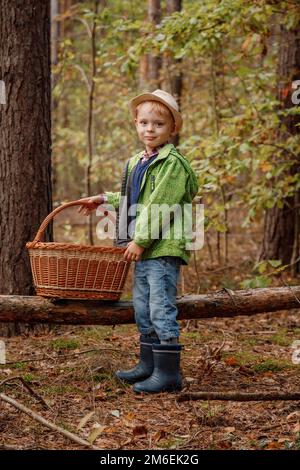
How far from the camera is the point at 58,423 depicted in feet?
12.6

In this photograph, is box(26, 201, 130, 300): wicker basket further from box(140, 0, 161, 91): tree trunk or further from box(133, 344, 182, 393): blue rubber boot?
box(140, 0, 161, 91): tree trunk

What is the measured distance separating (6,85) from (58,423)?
307cm

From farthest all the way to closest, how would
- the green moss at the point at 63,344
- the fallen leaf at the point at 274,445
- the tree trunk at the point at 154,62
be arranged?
the tree trunk at the point at 154,62
the green moss at the point at 63,344
the fallen leaf at the point at 274,445

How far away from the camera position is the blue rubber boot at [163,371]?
14.6 ft

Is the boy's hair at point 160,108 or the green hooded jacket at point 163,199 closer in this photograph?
the green hooded jacket at point 163,199

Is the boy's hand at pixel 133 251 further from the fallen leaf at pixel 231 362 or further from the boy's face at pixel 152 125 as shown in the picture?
the fallen leaf at pixel 231 362

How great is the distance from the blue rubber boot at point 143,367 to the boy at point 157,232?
5cm

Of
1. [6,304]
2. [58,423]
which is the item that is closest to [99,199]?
[6,304]

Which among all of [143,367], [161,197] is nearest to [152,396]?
[143,367]

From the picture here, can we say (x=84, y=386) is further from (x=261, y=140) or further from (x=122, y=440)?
(x=261, y=140)

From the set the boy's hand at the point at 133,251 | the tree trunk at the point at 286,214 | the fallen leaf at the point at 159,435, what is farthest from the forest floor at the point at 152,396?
the tree trunk at the point at 286,214

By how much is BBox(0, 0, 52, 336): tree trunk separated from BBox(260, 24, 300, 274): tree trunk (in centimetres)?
377

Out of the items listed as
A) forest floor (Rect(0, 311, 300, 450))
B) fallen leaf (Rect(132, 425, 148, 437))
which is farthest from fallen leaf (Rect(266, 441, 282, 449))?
fallen leaf (Rect(132, 425, 148, 437))

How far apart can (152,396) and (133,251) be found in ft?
3.21
